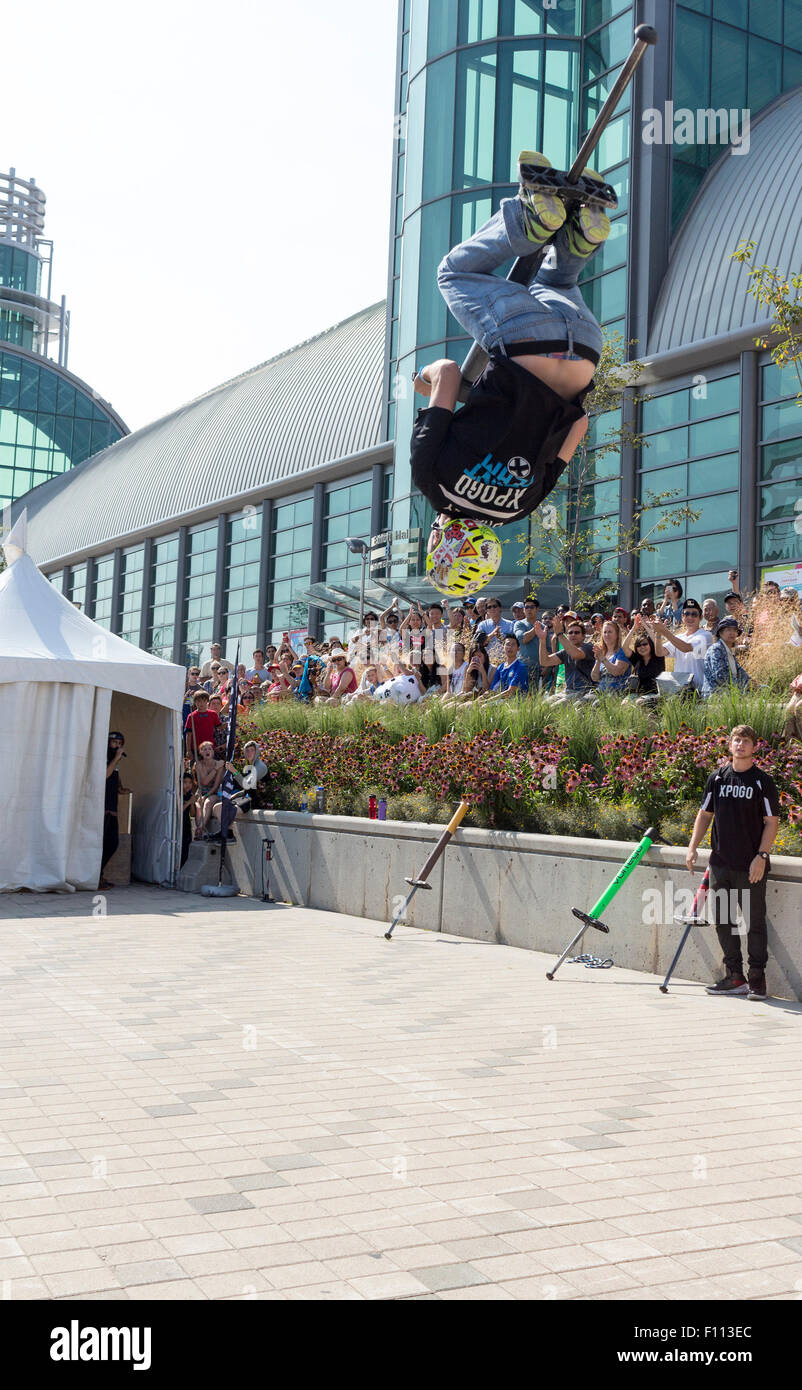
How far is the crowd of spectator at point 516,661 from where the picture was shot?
466 inches

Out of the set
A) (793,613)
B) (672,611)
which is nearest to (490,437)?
(793,613)

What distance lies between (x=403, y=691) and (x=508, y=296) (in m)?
9.72

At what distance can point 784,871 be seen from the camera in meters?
8.82

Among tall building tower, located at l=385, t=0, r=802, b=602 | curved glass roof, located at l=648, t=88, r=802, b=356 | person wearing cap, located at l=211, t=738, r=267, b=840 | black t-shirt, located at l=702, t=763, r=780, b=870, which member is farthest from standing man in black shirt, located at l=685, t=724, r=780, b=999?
curved glass roof, located at l=648, t=88, r=802, b=356

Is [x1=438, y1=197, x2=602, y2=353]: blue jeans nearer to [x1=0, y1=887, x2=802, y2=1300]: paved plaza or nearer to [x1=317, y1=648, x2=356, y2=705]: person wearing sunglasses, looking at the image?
[x1=0, y1=887, x2=802, y2=1300]: paved plaza

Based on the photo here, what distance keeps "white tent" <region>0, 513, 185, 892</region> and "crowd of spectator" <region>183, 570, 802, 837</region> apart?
1732 millimetres

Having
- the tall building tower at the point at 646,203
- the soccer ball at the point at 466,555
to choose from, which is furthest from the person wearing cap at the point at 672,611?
the tall building tower at the point at 646,203

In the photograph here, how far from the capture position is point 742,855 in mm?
8758

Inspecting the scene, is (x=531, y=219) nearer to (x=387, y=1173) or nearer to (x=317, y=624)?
(x=387, y=1173)

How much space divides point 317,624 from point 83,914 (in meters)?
22.0

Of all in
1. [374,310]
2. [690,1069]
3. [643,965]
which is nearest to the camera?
[690,1069]

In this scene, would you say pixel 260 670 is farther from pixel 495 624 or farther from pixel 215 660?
pixel 495 624
